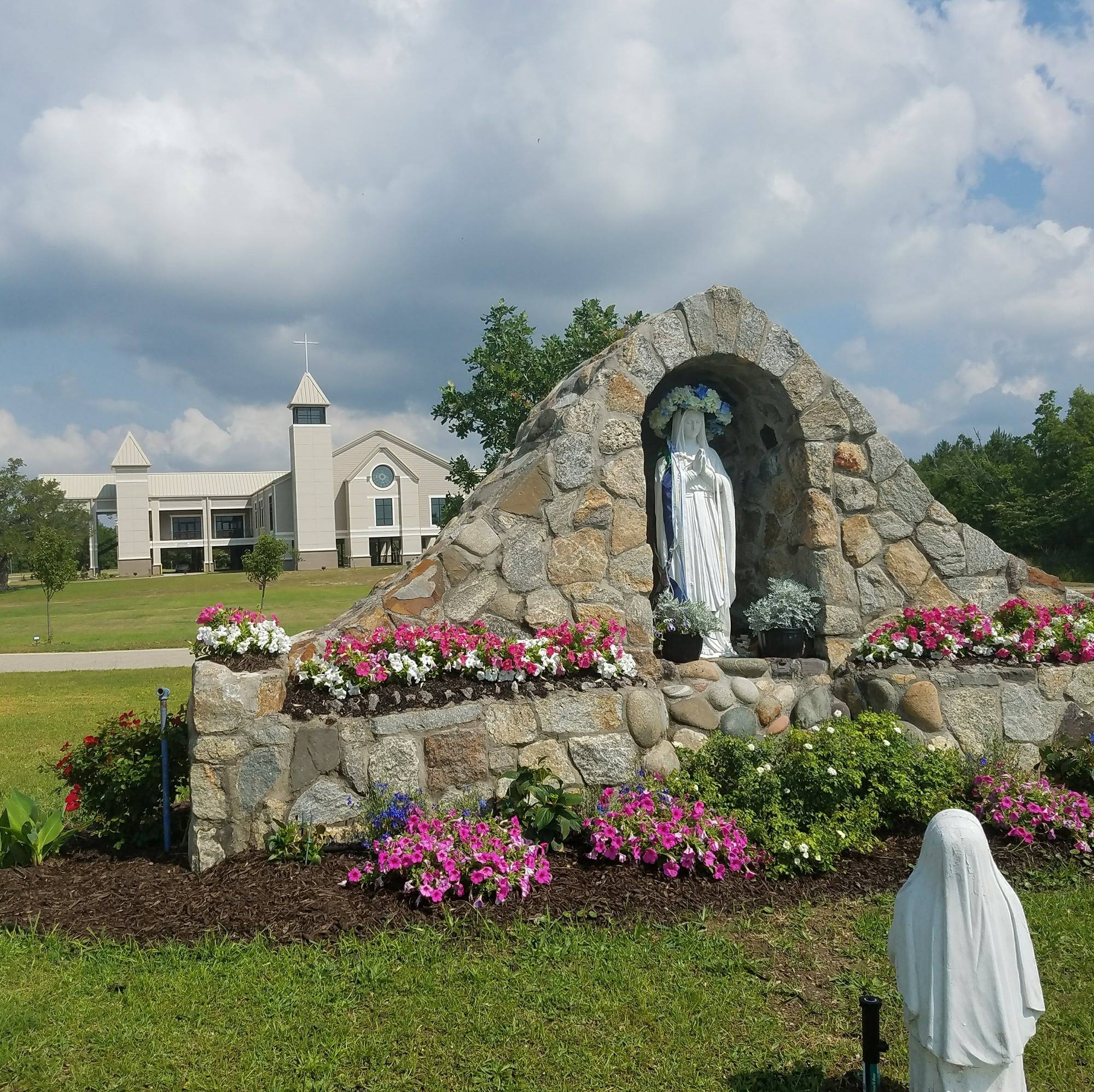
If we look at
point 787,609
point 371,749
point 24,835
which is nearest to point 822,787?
point 787,609

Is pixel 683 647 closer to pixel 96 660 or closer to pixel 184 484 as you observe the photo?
pixel 96 660

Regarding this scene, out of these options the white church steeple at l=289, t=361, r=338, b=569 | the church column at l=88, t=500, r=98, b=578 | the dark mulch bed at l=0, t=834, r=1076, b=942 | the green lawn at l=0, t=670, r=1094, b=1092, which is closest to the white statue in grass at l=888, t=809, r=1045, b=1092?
the green lawn at l=0, t=670, r=1094, b=1092

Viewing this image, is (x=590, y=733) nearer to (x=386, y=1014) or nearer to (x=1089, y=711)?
(x=386, y=1014)

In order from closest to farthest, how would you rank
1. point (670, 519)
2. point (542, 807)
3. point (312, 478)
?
point (542, 807)
point (670, 519)
point (312, 478)

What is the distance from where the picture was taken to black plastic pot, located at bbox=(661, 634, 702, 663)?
262 inches

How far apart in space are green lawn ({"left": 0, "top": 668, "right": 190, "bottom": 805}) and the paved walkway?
72cm

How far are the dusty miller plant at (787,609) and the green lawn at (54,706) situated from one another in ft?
17.4

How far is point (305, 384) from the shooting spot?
4856cm

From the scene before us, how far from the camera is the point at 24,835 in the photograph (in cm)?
512

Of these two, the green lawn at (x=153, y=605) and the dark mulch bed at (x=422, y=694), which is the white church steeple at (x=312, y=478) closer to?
the green lawn at (x=153, y=605)

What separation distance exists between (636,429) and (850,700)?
2532 millimetres

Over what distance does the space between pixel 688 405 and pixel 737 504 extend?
4.33 ft

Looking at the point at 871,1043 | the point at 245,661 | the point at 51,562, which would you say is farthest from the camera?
the point at 51,562

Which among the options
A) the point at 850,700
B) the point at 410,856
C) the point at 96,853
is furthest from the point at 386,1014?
the point at 850,700
